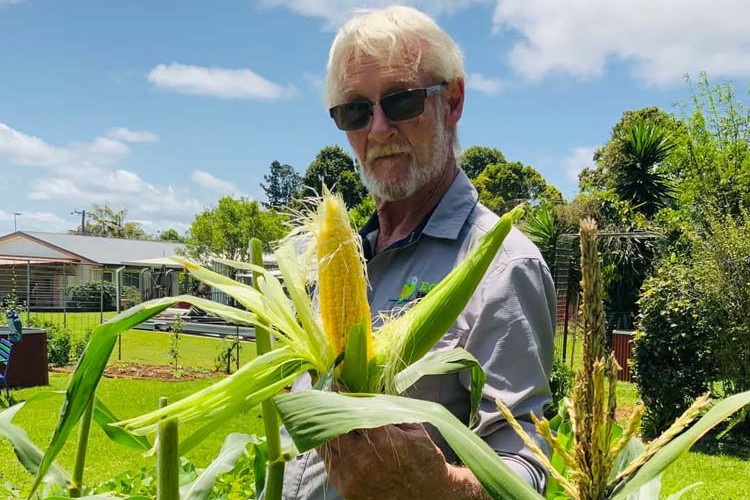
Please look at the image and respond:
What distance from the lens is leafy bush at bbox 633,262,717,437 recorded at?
27.2 feet

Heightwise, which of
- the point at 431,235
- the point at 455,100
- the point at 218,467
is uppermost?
the point at 455,100

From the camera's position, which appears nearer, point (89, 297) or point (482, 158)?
point (89, 297)

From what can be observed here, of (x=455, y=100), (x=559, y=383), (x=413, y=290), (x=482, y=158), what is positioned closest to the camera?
(x=413, y=290)

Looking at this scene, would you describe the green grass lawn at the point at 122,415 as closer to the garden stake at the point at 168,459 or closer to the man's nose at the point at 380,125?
the man's nose at the point at 380,125

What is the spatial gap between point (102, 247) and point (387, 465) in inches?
1857

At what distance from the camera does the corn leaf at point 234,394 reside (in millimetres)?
786

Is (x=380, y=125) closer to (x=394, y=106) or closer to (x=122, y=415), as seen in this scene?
(x=394, y=106)

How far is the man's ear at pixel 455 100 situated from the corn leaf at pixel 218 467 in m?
1.05

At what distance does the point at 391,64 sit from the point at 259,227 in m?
36.9

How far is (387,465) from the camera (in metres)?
0.93

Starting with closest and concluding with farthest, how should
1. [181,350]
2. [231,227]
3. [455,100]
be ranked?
1. [455,100]
2. [181,350]
3. [231,227]

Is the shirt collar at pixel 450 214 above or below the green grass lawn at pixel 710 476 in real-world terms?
above

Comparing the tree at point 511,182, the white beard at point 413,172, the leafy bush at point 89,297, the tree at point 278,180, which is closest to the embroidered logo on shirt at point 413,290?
the white beard at point 413,172

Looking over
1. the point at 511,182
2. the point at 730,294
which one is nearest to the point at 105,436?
the point at 730,294
